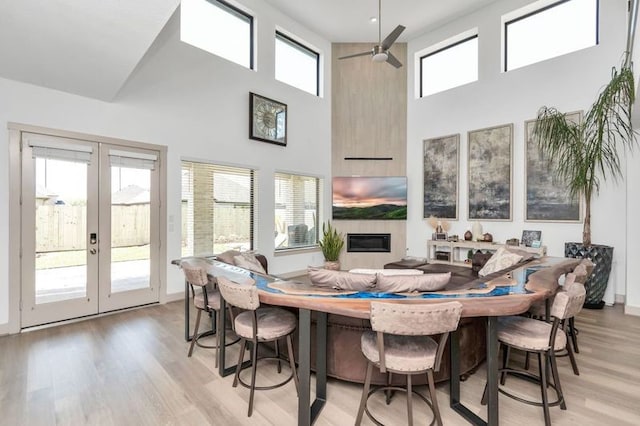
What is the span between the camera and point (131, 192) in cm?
452

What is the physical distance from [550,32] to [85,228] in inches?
322

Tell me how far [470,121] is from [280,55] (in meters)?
4.26

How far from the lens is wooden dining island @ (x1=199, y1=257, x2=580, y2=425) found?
1.92m

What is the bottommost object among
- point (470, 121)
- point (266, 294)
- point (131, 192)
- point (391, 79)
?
point (266, 294)

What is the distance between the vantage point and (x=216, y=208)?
5.64m

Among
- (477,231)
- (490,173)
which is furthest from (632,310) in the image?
(490,173)

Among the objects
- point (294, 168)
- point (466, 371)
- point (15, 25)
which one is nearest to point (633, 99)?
point (466, 371)

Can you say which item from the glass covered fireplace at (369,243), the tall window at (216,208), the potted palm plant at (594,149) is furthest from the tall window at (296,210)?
the potted palm plant at (594,149)

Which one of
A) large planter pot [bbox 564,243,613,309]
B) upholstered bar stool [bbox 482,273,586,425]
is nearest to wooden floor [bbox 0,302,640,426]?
upholstered bar stool [bbox 482,273,586,425]

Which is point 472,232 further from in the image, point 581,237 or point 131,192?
point 131,192

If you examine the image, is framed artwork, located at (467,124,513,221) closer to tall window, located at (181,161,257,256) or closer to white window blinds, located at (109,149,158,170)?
tall window, located at (181,161,257,256)

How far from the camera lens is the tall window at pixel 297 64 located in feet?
22.3

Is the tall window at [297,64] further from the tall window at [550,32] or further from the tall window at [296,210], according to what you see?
the tall window at [550,32]

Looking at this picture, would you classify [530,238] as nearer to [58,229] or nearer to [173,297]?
[173,297]
